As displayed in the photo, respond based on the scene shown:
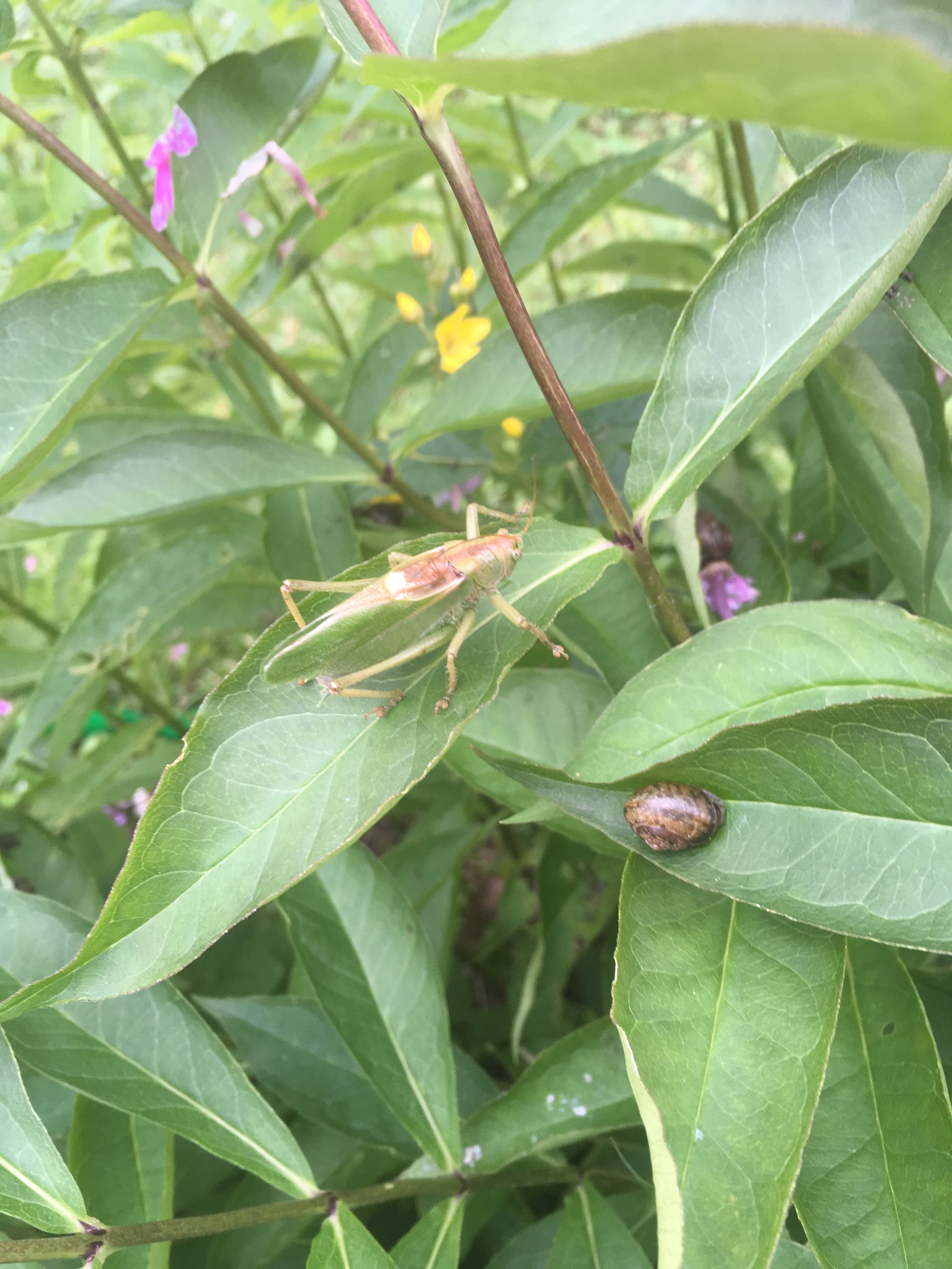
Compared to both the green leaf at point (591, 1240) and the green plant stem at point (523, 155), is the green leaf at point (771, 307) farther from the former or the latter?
the green plant stem at point (523, 155)

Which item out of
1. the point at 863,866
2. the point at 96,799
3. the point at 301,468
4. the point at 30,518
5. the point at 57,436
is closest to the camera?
the point at 863,866

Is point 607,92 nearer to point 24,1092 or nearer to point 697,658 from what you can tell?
point 697,658

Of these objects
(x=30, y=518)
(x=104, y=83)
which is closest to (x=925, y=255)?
(x=30, y=518)

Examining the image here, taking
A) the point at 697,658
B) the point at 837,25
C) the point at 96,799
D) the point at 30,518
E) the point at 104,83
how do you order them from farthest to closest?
the point at 104,83 < the point at 96,799 < the point at 30,518 < the point at 697,658 < the point at 837,25

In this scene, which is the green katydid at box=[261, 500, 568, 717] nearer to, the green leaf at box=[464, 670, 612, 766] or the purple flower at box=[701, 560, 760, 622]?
the green leaf at box=[464, 670, 612, 766]

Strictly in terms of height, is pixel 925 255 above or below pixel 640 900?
above

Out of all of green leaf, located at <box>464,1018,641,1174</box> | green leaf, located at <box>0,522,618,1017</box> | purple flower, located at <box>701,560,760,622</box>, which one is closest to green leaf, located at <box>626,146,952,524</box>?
green leaf, located at <box>0,522,618,1017</box>
